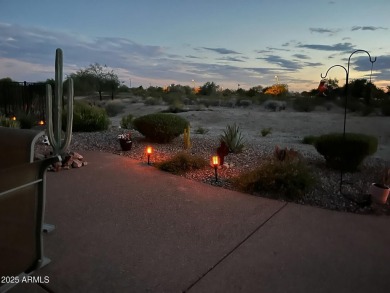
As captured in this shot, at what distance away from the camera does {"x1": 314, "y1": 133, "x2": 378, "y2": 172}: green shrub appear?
5.95 meters

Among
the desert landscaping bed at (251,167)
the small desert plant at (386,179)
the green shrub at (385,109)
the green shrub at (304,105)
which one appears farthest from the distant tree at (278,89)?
the small desert plant at (386,179)

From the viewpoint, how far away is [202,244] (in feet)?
10.9

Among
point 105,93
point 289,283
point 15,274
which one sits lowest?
point 289,283

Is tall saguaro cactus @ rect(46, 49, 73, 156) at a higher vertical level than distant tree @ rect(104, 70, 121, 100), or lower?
lower

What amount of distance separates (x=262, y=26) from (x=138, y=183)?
32.4ft

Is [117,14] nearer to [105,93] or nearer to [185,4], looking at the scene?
[185,4]

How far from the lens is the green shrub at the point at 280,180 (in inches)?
191

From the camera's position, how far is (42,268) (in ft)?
9.14

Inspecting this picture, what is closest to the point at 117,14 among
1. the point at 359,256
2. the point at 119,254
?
the point at 119,254

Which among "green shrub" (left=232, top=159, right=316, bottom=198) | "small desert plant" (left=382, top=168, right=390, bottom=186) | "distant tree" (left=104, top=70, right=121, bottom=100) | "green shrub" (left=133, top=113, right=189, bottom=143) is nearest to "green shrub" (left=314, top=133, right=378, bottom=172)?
"small desert plant" (left=382, top=168, right=390, bottom=186)

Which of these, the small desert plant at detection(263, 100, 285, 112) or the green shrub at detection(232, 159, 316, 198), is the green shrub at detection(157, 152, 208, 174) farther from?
the small desert plant at detection(263, 100, 285, 112)

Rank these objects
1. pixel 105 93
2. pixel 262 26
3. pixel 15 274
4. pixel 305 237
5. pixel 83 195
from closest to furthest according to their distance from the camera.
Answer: pixel 15 274, pixel 305 237, pixel 83 195, pixel 262 26, pixel 105 93

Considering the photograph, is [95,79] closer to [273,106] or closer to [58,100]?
[273,106]

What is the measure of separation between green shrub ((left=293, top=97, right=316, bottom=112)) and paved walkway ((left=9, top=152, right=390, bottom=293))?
25.3 m
